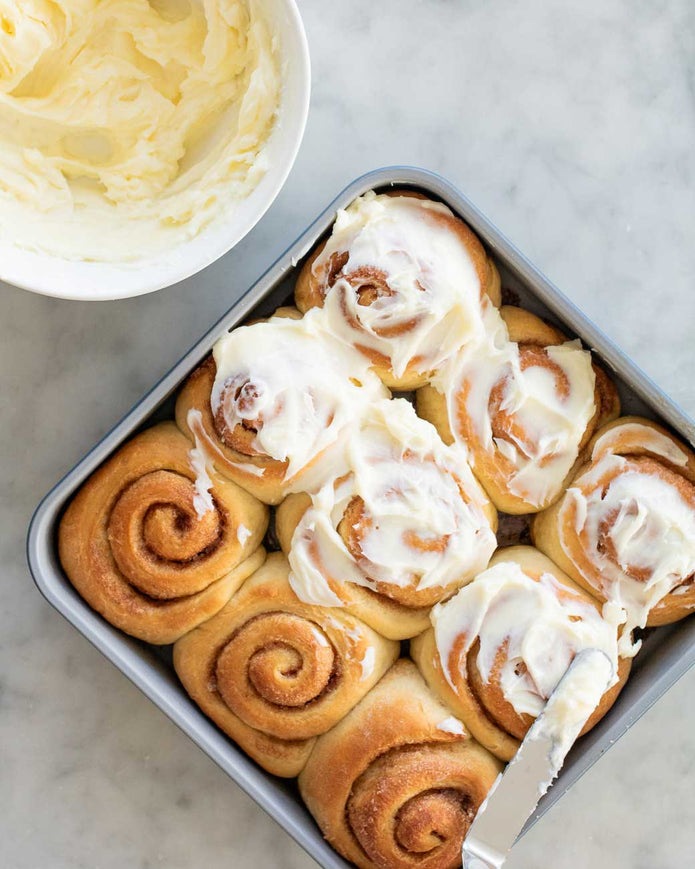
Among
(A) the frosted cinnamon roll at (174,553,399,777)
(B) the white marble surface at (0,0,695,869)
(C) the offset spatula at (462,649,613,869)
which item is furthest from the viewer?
(B) the white marble surface at (0,0,695,869)

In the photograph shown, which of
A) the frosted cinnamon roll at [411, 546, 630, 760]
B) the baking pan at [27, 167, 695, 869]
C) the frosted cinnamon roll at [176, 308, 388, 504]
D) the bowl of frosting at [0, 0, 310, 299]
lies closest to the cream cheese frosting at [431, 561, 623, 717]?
the frosted cinnamon roll at [411, 546, 630, 760]

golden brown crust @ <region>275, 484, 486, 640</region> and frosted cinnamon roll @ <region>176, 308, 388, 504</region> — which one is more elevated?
frosted cinnamon roll @ <region>176, 308, 388, 504</region>

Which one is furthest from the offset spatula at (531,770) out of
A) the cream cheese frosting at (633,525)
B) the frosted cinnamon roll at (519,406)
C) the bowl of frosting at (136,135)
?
the bowl of frosting at (136,135)

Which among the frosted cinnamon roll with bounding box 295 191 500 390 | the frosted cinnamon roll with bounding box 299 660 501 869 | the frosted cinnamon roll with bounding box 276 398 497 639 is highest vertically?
the frosted cinnamon roll with bounding box 295 191 500 390

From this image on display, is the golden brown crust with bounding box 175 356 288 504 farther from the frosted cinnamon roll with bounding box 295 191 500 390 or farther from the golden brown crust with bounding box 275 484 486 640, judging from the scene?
the frosted cinnamon roll with bounding box 295 191 500 390

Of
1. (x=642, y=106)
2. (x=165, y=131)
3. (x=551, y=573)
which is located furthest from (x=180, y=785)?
(x=642, y=106)

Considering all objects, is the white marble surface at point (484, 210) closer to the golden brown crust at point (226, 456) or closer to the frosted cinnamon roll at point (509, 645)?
the golden brown crust at point (226, 456)
